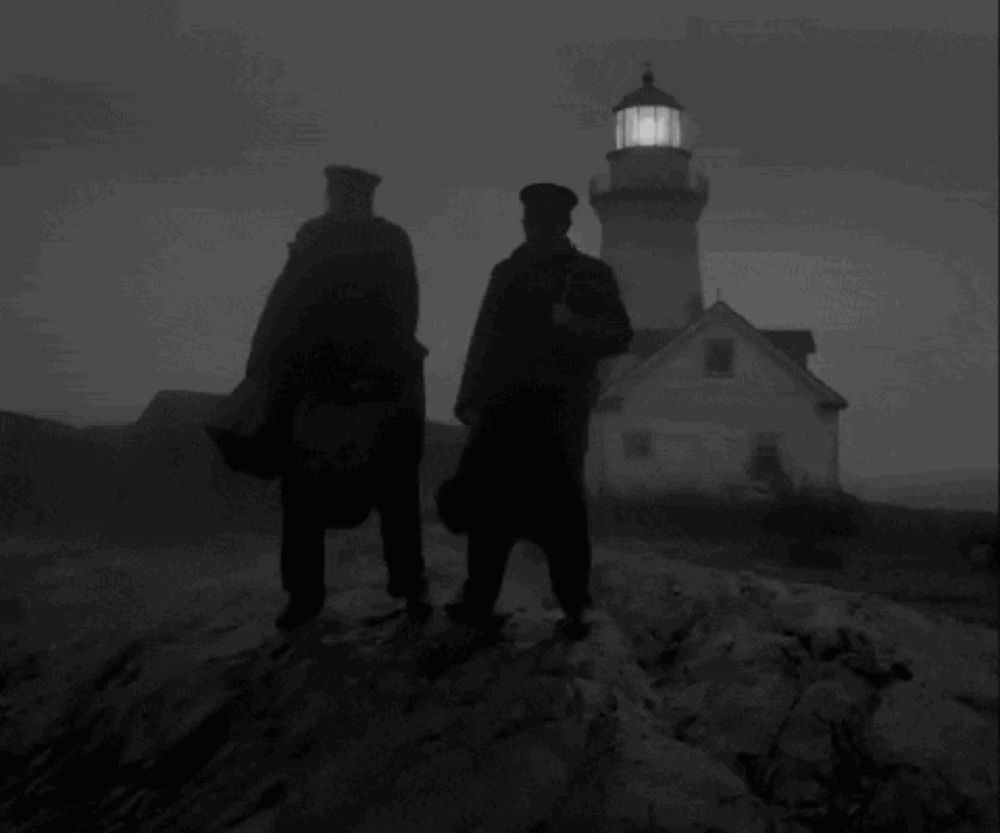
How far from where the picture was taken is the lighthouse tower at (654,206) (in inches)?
745

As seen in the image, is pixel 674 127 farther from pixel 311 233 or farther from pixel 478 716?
pixel 478 716

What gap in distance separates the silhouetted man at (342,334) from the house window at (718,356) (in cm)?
1291

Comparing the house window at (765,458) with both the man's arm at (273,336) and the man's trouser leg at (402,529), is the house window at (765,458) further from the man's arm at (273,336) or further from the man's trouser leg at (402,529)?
the man's arm at (273,336)

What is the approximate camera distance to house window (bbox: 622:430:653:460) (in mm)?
16031

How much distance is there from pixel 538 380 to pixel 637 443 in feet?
40.8

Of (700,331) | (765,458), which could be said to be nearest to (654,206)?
(700,331)

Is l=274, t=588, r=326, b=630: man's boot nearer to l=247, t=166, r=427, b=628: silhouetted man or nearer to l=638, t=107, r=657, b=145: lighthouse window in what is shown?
l=247, t=166, r=427, b=628: silhouetted man

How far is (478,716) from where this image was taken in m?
3.39

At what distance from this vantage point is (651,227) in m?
19.2

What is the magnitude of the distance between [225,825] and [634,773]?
3.85 ft

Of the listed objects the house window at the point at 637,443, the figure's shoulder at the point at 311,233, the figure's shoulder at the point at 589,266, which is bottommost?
the house window at the point at 637,443

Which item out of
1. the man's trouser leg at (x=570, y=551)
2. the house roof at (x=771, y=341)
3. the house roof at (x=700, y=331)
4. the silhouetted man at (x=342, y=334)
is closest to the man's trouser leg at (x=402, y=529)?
the silhouetted man at (x=342, y=334)

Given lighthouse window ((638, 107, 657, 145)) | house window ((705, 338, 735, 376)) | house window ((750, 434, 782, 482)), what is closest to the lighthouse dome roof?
lighthouse window ((638, 107, 657, 145))

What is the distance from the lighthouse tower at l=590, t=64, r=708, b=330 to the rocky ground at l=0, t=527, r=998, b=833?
1410cm
